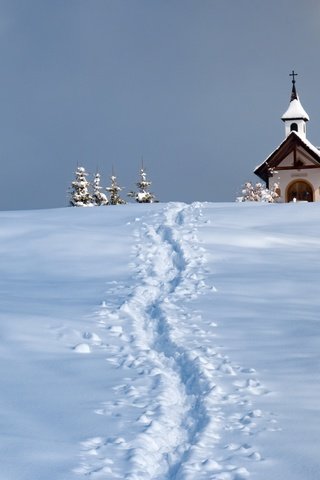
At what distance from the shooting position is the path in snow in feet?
14.5

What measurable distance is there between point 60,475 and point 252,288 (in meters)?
5.34

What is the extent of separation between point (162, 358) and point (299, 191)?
3425cm

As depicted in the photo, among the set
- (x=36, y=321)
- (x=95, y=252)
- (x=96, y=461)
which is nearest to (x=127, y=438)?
(x=96, y=461)

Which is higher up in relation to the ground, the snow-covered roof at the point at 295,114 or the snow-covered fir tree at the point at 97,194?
the snow-covered roof at the point at 295,114

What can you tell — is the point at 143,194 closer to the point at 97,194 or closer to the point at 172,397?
the point at 97,194

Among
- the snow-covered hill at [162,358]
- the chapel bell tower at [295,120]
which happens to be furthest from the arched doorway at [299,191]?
the snow-covered hill at [162,358]

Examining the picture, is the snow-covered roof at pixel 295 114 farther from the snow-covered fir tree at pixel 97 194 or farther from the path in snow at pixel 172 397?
the path in snow at pixel 172 397

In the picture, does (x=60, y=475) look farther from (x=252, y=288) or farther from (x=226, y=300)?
(x=252, y=288)

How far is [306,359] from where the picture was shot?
6.33m

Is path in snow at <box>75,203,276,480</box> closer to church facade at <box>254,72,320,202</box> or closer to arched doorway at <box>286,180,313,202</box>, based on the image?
church facade at <box>254,72,320,202</box>

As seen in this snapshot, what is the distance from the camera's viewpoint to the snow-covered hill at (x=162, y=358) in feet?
14.8

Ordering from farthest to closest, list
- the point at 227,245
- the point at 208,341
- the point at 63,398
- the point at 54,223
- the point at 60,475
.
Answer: the point at 54,223 < the point at 227,245 < the point at 208,341 < the point at 63,398 < the point at 60,475

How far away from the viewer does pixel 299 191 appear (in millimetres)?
39531

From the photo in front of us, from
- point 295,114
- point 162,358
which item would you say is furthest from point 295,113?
point 162,358
